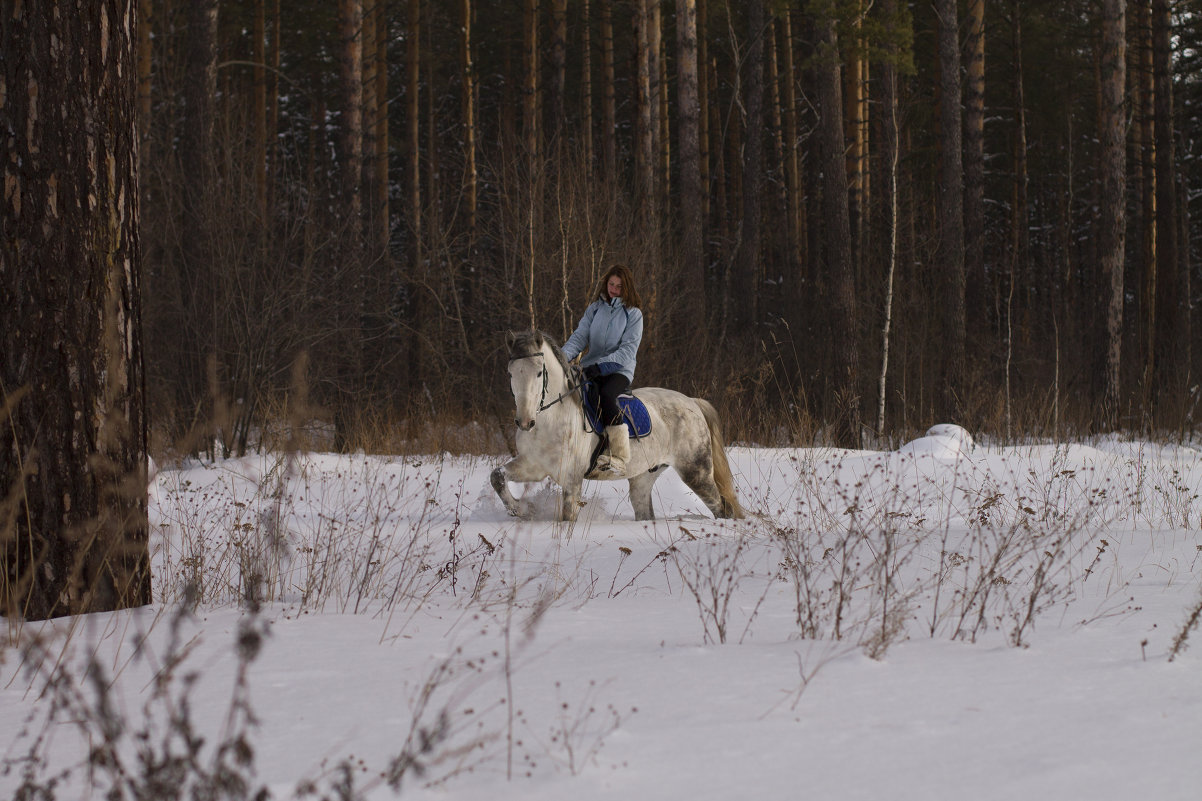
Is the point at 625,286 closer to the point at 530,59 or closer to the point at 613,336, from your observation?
the point at 613,336

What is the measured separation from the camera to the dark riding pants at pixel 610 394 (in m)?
7.73

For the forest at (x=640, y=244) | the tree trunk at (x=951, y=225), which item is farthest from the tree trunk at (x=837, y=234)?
the tree trunk at (x=951, y=225)

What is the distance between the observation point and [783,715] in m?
2.79

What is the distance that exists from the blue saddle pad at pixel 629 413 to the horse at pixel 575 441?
0.25 feet

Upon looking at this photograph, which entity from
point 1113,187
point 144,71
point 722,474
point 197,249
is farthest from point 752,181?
point 722,474

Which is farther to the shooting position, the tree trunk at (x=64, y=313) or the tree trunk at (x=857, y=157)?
the tree trunk at (x=857, y=157)

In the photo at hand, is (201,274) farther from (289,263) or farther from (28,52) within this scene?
(28,52)

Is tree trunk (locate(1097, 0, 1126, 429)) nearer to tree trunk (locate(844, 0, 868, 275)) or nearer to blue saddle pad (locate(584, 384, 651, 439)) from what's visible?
tree trunk (locate(844, 0, 868, 275))

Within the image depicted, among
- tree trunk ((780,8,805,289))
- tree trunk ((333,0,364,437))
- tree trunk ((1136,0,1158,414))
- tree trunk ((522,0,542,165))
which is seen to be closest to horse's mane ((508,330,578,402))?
tree trunk ((333,0,364,437))

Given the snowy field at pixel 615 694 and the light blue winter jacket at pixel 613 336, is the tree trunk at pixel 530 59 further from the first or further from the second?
the snowy field at pixel 615 694

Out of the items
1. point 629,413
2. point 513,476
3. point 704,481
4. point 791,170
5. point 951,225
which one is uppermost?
point 791,170

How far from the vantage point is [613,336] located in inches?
312

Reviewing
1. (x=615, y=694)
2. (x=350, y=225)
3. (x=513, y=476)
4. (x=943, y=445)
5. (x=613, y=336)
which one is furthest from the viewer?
(x=350, y=225)

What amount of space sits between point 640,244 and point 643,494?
5.93 meters
